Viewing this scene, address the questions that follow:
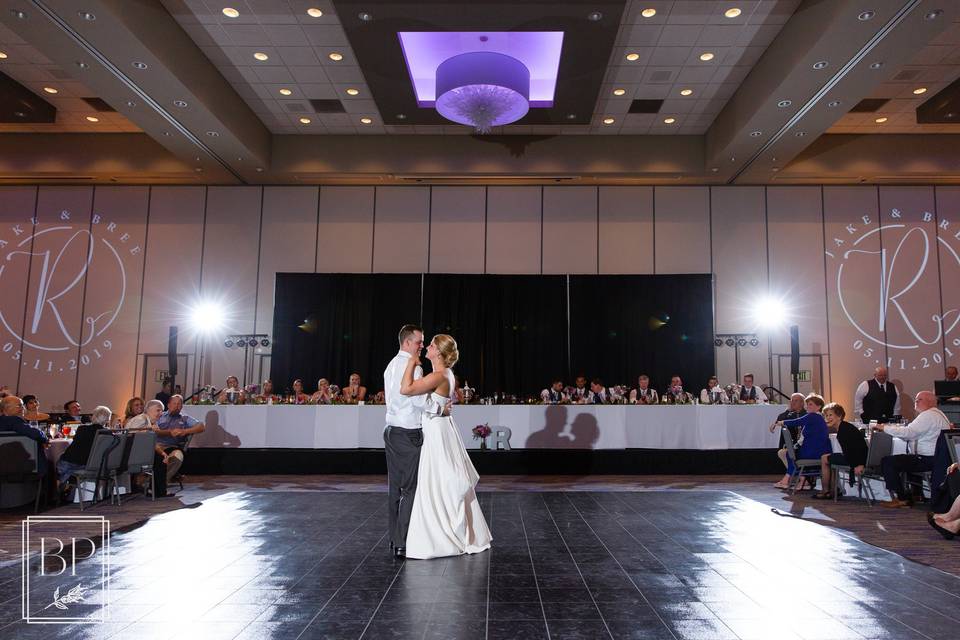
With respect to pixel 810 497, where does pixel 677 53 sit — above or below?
above

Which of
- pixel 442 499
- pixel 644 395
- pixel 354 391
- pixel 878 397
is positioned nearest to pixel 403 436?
pixel 442 499

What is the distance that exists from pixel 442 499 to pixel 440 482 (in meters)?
0.12

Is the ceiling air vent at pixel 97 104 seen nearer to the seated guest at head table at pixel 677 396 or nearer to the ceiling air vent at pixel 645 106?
the ceiling air vent at pixel 645 106

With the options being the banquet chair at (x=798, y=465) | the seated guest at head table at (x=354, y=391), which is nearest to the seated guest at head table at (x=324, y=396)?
the seated guest at head table at (x=354, y=391)

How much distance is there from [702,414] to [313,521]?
229 inches

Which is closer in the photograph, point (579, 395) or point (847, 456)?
point (847, 456)

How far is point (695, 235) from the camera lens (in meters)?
12.0

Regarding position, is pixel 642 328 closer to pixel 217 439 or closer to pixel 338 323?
pixel 338 323

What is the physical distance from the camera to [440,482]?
170 inches

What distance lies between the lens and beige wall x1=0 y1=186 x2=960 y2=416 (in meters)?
11.5

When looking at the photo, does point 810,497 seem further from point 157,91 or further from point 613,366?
point 157,91

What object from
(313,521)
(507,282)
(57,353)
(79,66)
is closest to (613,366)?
(507,282)

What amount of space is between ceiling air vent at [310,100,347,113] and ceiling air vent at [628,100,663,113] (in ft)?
15.2

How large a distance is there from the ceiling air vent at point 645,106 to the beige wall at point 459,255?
203 cm
